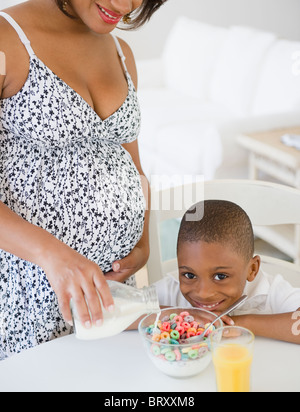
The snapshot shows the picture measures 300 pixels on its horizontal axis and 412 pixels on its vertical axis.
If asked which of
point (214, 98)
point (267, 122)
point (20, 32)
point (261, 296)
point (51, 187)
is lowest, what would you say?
point (214, 98)

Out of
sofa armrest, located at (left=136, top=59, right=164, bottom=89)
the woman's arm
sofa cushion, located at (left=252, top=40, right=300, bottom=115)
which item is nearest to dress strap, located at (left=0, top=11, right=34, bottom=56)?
the woman's arm

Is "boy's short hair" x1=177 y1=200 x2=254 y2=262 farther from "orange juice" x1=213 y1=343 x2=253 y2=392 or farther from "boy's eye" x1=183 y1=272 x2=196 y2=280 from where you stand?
"orange juice" x1=213 y1=343 x2=253 y2=392

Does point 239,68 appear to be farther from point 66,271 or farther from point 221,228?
point 66,271

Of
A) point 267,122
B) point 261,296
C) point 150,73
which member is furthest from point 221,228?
point 150,73

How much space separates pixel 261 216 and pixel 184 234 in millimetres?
347

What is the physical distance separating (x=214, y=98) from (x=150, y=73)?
91 cm

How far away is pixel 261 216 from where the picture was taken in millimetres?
1413

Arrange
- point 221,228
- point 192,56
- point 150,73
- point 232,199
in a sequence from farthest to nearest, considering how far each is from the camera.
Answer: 1. point 150,73
2. point 192,56
3. point 232,199
4. point 221,228

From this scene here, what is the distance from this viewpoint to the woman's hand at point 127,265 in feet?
3.74

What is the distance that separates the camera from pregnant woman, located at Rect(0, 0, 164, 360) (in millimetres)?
1020

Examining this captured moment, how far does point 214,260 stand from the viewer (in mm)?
1100

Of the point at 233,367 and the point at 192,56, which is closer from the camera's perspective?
the point at 233,367

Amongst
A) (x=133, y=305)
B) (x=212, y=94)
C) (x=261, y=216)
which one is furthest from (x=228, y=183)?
(x=212, y=94)

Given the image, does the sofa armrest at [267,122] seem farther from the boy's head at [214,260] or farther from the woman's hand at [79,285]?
the woman's hand at [79,285]
